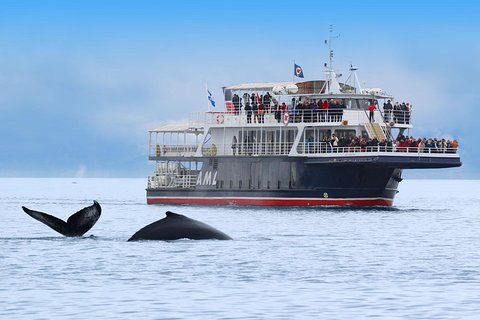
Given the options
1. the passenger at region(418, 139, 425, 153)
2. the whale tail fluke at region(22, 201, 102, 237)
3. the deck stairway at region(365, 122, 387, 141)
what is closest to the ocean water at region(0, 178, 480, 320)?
the whale tail fluke at region(22, 201, 102, 237)

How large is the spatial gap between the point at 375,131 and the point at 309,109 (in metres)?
5.24

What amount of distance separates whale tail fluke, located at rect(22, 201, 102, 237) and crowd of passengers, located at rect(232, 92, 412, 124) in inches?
1714

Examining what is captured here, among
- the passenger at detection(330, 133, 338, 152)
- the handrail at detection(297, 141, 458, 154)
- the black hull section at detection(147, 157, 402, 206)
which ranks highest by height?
the passenger at detection(330, 133, 338, 152)

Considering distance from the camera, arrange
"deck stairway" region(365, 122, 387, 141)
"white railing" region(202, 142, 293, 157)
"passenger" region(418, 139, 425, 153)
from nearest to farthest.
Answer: "passenger" region(418, 139, 425, 153), "deck stairway" region(365, 122, 387, 141), "white railing" region(202, 142, 293, 157)

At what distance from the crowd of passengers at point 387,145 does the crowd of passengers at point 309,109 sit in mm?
1867

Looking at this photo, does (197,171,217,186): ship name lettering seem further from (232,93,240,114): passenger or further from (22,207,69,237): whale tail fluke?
(22,207,69,237): whale tail fluke

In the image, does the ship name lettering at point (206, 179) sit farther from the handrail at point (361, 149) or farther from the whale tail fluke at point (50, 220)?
the whale tail fluke at point (50, 220)

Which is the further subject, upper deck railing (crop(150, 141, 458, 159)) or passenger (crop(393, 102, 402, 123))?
passenger (crop(393, 102, 402, 123))

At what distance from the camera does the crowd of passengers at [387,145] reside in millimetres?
86750

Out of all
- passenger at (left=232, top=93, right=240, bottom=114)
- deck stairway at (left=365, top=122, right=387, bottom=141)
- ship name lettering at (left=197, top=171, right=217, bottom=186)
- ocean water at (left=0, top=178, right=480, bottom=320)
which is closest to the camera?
ocean water at (left=0, top=178, right=480, bottom=320)

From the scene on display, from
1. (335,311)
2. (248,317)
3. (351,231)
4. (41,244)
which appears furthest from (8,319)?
(351,231)

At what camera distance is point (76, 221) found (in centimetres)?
4731

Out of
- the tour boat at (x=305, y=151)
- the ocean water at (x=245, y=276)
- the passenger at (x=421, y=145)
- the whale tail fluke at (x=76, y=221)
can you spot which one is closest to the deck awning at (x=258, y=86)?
the tour boat at (x=305, y=151)

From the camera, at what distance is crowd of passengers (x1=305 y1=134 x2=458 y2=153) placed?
3415 inches
